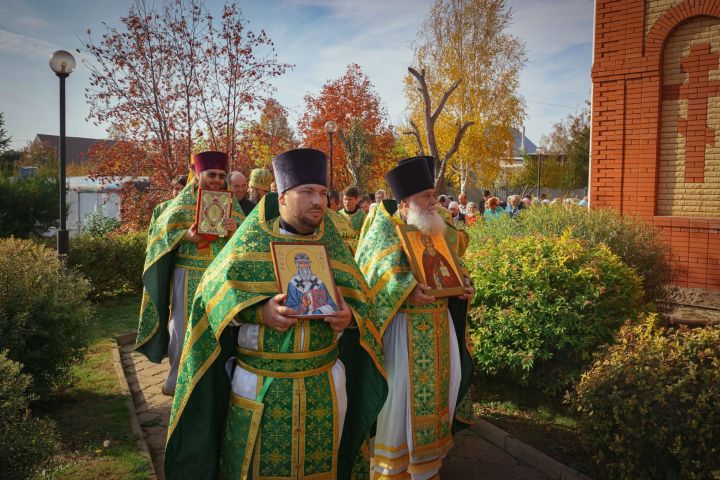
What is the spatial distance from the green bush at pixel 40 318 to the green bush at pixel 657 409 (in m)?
4.66

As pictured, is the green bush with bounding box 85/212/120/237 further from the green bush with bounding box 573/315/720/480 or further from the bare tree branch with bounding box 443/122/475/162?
the green bush with bounding box 573/315/720/480

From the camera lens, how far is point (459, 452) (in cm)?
519

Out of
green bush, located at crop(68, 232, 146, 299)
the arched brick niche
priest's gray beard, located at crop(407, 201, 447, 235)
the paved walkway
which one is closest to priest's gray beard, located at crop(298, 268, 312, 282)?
priest's gray beard, located at crop(407, 201, 447, 235)

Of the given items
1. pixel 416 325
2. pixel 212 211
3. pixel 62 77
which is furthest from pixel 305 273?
pixel 62 77

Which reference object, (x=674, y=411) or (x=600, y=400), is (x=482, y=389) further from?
(x=674, y=411)

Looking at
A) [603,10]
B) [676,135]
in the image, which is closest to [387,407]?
[676,135]

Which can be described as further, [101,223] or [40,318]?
[101,223]

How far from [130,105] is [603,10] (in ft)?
36.1

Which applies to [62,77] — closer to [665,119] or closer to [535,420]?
[535,420]

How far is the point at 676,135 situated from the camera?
36.5 feet

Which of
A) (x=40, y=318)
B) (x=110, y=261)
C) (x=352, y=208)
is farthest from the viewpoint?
(x=110, y=261)

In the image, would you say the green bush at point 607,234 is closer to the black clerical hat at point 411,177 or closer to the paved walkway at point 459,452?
the paved walkway at point 459,452

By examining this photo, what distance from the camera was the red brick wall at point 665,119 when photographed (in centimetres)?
1079

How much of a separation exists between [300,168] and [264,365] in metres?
1.03
